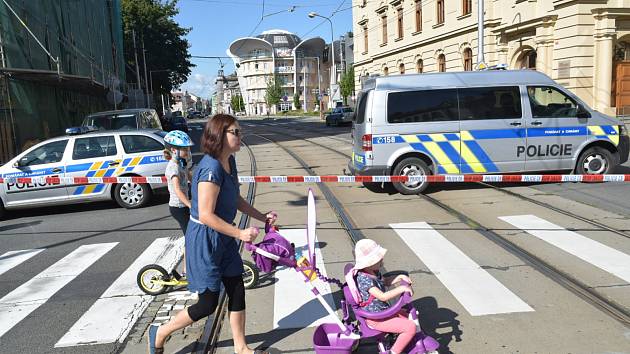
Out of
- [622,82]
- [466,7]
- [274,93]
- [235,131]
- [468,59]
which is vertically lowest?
[235,131]

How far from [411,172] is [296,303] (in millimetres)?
5452

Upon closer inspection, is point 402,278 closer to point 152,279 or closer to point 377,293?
point 377,293

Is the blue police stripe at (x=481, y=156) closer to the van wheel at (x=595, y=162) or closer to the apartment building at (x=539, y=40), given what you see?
the van wheel at (x=595, y=162)

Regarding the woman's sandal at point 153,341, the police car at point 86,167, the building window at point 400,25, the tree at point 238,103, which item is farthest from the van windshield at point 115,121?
the tree at point 238,103

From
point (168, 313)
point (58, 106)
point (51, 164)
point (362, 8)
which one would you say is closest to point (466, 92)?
point (168, 313)

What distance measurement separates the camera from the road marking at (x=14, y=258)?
640 cm

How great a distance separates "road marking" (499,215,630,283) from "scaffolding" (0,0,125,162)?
44.2 ft

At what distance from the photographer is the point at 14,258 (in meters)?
6.77

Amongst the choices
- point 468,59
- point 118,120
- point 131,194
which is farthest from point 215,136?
point 468,59

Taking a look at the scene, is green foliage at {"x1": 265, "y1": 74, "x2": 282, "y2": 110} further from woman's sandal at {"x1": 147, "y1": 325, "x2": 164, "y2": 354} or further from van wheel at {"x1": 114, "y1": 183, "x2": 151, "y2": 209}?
woman's sandal at {"x1": 147, "y1": 325, "x2": 164, "y2": 354}

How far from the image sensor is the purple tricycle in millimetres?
3379

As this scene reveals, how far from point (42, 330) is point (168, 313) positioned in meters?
1.05

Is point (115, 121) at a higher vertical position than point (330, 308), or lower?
higher

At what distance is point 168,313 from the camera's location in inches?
185
